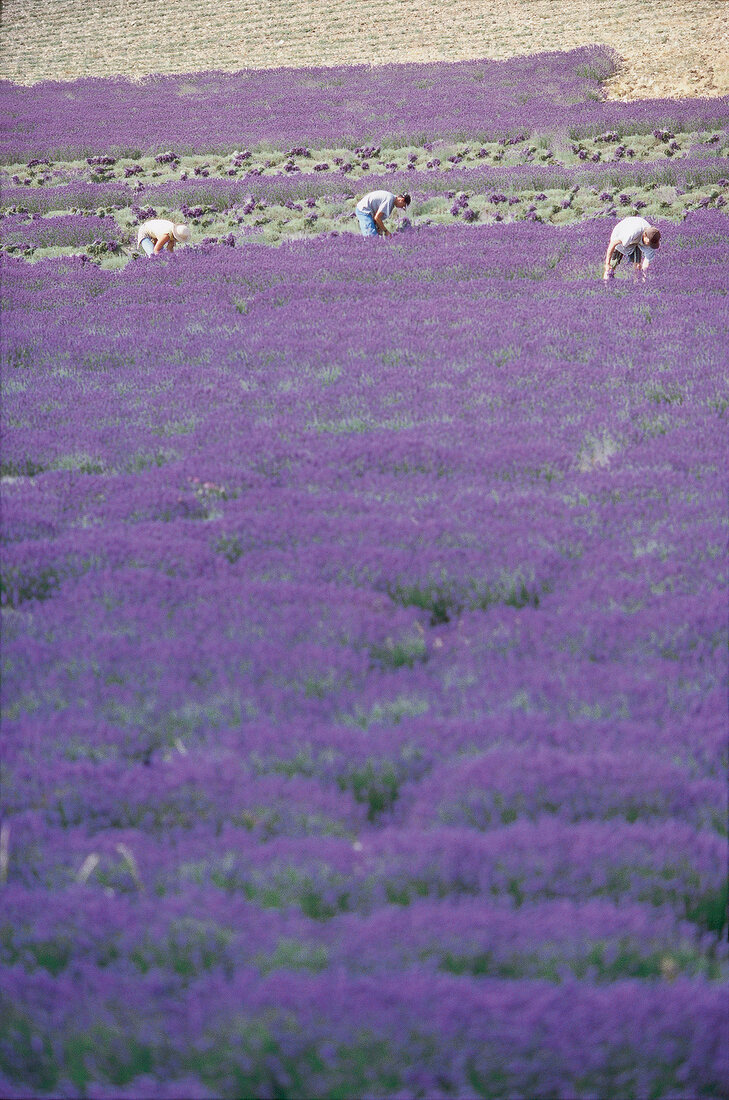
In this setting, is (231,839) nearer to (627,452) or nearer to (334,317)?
(627,452)

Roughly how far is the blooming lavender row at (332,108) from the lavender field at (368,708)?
48.1ft

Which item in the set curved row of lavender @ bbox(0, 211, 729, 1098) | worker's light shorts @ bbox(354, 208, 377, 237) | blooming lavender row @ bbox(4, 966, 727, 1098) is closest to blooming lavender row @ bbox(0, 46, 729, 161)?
worker's light shorts @ bbox(354, 208, 377, 237)

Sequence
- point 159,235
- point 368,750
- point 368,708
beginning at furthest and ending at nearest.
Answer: point 159,235 < point 368,708 < point 368,750

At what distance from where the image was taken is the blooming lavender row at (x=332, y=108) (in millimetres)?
21219

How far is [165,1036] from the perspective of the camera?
178 centimetres

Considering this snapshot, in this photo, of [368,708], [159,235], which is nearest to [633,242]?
[159,235]

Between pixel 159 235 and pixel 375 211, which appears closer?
pixel 159 235

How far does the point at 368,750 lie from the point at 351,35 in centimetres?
4206

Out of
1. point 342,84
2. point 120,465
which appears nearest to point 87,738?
point 120,465

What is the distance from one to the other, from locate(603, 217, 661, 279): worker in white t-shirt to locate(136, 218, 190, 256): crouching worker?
22.1 ft

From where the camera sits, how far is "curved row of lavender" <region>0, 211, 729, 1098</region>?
5.86ft

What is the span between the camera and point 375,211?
1342cm

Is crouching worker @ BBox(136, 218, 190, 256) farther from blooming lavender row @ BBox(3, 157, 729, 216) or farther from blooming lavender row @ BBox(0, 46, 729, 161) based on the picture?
blooming lavender row @ BBox(0, 46, 729, 161)

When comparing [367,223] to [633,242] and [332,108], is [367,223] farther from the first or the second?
[332,108]
